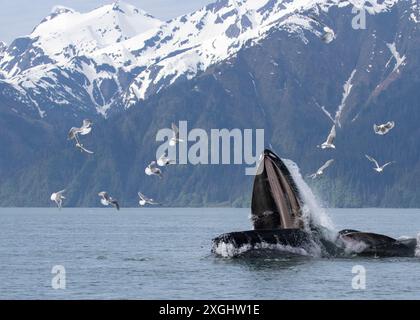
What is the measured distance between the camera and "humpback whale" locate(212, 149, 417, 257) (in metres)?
61.9

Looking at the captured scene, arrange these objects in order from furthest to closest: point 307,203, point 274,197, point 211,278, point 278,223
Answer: point 278,223 < point 307,203 < point 274,197 < point 211,278

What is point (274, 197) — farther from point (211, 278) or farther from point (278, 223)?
point (211, 278)

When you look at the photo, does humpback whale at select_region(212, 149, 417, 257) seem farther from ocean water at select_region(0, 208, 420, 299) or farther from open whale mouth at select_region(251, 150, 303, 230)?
ocean water at select_region(0, 208, 420, 299)

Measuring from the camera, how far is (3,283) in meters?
65.1

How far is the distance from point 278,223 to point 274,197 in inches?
82.6

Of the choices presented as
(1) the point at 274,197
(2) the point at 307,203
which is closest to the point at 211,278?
(1) the point at 274,197


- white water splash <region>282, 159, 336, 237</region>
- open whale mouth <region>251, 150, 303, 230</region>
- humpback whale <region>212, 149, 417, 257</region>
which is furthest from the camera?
white water splash <region>282, 159, 336, 237</region>

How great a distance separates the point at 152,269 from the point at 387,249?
47.6 feet

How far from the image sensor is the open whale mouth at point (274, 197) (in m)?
61.8

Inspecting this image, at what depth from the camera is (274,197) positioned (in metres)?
62.2

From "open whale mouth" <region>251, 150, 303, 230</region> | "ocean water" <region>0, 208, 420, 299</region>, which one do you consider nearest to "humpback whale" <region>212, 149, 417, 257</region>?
"open whale mouth" <region>251, 150, 303, 230</region>

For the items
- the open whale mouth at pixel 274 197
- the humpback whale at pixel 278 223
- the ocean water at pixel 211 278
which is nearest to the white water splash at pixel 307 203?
the humpback whale at pixel 278 223
